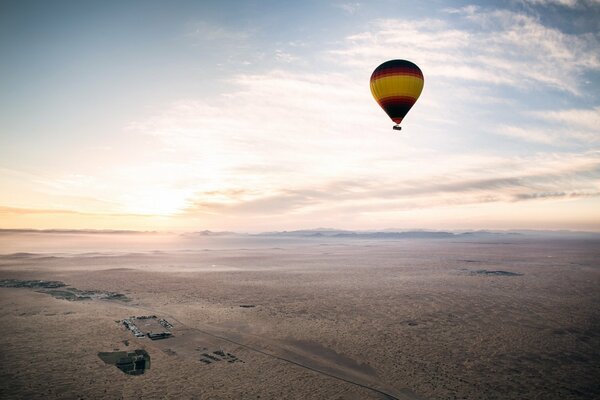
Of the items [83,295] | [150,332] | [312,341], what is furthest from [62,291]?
[312,341]

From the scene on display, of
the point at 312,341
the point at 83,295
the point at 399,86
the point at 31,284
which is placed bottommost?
the point at 312,341

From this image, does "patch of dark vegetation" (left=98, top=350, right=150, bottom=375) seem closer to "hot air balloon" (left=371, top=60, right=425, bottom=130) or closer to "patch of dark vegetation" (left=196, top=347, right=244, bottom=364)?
"patch of dark vegetation" (left=196, top=347, right=244, bottom=364)

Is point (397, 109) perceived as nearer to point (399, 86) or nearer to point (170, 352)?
point (399, 86)

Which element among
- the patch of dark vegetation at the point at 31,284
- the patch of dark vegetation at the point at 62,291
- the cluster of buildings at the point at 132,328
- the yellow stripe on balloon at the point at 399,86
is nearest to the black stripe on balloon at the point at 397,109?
the yellow stripe on balloon at the point at 399,86

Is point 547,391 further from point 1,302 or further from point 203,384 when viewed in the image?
point 1,302

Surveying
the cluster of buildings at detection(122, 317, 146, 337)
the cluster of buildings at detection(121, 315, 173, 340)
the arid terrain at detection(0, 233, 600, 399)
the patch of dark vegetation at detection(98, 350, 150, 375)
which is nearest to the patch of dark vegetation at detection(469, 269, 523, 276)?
the arid terrain at detection(0, 233, 600, 399)

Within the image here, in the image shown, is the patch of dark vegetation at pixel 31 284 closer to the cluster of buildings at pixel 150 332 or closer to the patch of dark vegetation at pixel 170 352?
the cluster of buildings at pixel 150 332
